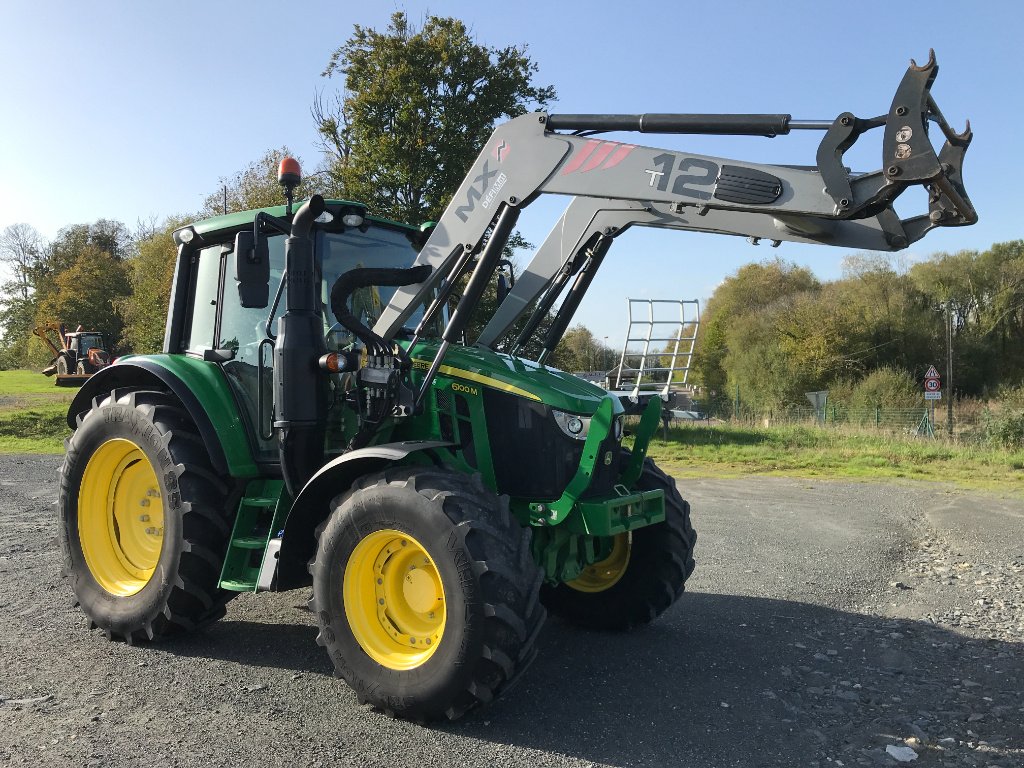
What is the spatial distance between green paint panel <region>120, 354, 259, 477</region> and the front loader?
0.7 inches

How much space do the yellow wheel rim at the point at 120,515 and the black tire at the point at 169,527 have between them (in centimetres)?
8

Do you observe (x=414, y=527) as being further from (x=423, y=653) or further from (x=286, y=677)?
(x=286, y=677)

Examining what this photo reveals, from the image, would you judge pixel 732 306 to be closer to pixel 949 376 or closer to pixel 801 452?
pixel 949 376

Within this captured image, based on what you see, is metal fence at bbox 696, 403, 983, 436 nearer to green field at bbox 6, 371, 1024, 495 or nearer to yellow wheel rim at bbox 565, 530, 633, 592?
green field at bbox 6, 371, 1024, 495

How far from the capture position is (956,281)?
3988cm

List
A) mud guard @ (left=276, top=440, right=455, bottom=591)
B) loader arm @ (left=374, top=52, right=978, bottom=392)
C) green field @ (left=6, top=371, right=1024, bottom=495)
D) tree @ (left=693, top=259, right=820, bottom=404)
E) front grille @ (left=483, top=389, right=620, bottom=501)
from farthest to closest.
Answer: tree @ (left=693, top=259, right=820, bottom=404) < green field @ (left=6, top=371, right=1024, bottom=495) < front grille @ (left=483, top=389, right=620, bottom=501) < mud guard @ (left=276, top=440, right=455, bottom=591) < loader arm @ (left=374, top=52, right=978, bottom=392)

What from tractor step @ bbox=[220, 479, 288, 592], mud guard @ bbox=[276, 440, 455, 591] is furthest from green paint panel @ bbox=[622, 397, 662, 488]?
tractor step @ bbox=[220, 479, 288, 592]

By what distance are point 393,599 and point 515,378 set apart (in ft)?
A: 4.46

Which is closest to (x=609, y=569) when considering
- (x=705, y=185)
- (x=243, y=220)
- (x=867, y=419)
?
(x=705, y=185)

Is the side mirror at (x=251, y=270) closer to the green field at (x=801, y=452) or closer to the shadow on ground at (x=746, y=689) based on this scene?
the shadow on ground at (x=746, y=689)

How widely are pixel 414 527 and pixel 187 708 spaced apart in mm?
1459

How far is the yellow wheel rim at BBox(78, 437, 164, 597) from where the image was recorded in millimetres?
5180

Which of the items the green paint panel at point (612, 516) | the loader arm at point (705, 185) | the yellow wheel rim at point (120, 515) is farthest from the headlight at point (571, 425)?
the yellow wheel rim at point (120, 515)

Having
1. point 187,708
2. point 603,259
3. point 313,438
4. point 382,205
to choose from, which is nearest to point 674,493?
point 603,259
